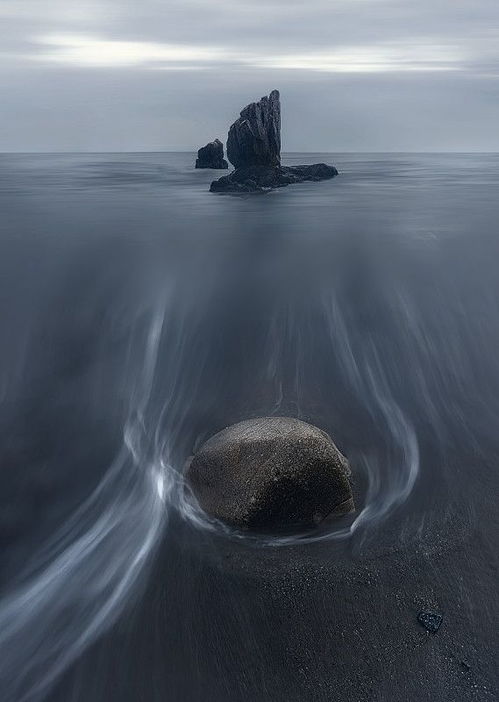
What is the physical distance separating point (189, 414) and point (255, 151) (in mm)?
78218

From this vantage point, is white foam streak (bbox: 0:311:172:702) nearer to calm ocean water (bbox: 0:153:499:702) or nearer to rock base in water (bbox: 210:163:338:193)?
calm ocean water (bbox: 0:153:499:702)

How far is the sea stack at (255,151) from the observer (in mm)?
86438

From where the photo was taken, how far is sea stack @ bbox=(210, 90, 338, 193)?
86.4 metres

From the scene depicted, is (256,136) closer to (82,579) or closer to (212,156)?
(212,156)

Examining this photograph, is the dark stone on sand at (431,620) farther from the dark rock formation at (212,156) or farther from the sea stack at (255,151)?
the dark rock formation at (212,156)

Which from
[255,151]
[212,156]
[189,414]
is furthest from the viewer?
[212,156]

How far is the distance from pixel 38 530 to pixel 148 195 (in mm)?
74512

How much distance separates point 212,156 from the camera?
131750mm

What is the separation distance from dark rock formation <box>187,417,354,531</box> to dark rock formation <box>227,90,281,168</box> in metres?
82.2

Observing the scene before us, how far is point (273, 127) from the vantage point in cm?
9169

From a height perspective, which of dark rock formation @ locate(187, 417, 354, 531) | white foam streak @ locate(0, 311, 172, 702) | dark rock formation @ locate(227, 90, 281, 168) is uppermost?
dark rock formation @ locate(227, 90, 281, 168)

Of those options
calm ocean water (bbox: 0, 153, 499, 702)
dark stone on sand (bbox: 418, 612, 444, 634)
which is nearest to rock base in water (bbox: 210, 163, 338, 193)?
calm ocean water (bbox: 0, 153, 499, 702)

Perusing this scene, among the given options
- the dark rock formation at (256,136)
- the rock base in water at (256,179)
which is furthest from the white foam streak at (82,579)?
the dark rock formation at (256,136)

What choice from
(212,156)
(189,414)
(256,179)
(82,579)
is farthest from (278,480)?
(212,156)
